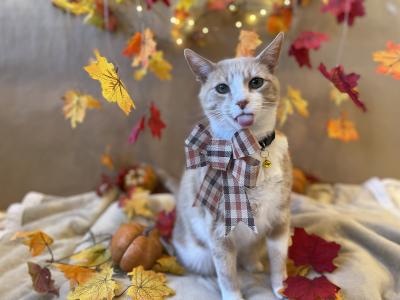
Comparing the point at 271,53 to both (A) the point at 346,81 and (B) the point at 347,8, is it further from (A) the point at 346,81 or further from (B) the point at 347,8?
(B) the point at 347,8

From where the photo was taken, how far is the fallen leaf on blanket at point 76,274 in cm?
94

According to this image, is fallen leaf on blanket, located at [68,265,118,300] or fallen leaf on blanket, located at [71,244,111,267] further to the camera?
fallen leaf on blanket, located at [71,244,111,267]

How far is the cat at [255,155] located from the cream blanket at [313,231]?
0.11 meters

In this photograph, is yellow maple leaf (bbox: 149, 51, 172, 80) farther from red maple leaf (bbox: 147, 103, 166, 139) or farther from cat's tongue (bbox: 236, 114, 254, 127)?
cat's tongue (bbox: 236, 114, 254, 127)

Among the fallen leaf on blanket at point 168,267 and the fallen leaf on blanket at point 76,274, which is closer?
the fallen leaf on blanket at point 76,274

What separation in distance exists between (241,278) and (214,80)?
551 mm

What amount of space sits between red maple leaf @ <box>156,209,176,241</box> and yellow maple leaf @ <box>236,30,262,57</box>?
1.99 feet

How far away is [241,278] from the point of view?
39.3 inches

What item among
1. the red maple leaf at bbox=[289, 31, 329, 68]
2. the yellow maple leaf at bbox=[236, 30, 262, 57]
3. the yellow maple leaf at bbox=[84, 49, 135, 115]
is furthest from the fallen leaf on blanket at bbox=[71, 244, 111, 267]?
the red maple leaf at bbox=[289, 31, 329, 68]

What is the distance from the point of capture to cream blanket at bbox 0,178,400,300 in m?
0.93

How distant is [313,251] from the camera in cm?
99

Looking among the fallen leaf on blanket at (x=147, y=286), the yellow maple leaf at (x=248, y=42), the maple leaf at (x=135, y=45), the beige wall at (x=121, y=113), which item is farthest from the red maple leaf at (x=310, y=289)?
the maple leaf at (x=135, y=45)

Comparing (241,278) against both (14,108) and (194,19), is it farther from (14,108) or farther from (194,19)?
(14,108)

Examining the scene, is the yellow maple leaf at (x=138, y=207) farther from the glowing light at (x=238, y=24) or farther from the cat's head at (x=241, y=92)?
the glowing light at (x=238, y=24)
